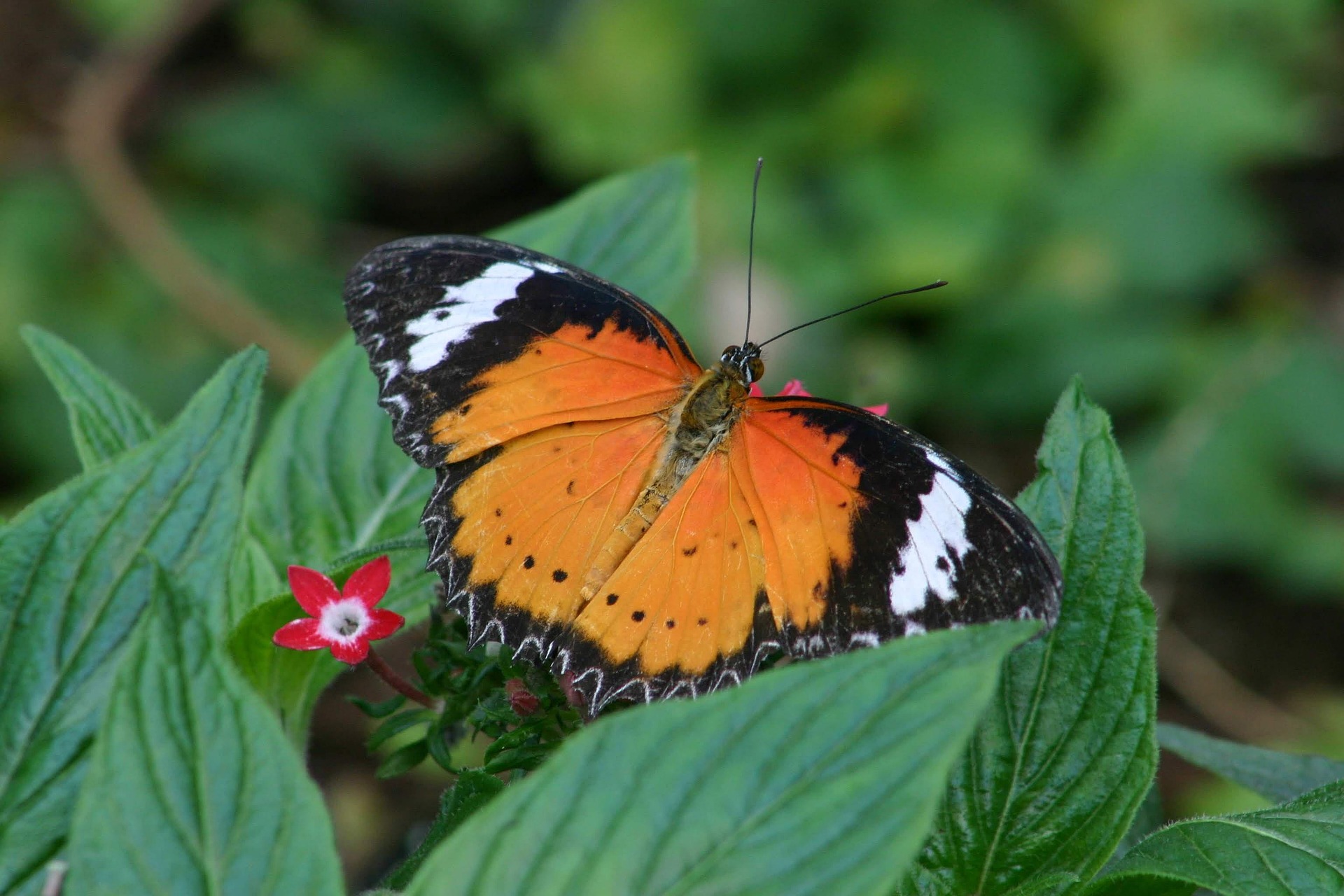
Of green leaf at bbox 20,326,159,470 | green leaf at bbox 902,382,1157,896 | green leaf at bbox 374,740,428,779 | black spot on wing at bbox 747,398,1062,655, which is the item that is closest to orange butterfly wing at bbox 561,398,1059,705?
black spot on wing at bbox 747,398,1062,655

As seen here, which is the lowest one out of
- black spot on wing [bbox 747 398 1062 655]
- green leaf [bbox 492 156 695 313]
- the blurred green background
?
black spot on wing [bbox 747 398 1062 655]

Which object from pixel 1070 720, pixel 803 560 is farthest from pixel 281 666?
pixel 1070 720

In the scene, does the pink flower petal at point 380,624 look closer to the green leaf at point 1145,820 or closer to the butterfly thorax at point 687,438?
the butterfly thorax at point 687,438

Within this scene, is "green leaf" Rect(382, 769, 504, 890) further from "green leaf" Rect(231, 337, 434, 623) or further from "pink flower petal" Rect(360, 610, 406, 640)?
"green leaf" Rect(231, 337, 434, 623)

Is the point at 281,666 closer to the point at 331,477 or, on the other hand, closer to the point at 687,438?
the point at 331,477

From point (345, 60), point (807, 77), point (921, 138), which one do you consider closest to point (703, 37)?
point (807, 77)

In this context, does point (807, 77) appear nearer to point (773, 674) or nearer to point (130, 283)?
point (130, 283)

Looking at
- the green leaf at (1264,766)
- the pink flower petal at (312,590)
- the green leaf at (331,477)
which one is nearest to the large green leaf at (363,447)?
the green leaf at (331,477)
